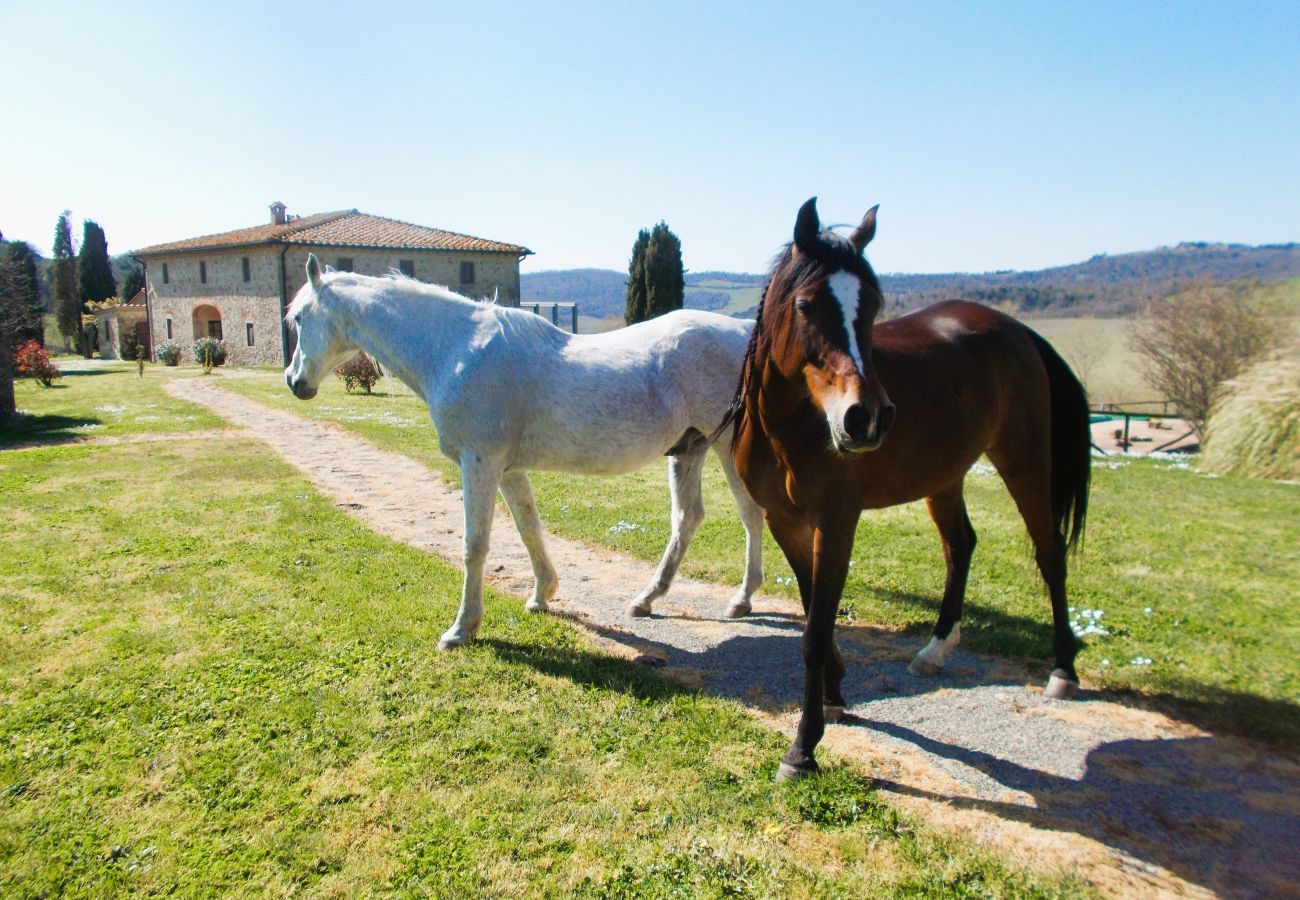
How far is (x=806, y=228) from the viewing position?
9.95 ft

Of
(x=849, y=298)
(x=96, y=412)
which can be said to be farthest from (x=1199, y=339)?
(x=96, y=412)

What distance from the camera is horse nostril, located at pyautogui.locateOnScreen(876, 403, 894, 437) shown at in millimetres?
2750

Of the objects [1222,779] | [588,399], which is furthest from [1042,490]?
[588,399]

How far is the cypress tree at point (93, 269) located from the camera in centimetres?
5831

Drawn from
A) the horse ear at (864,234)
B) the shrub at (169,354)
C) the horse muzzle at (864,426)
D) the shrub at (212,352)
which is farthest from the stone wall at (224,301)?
the horse muzzle at (864,426)

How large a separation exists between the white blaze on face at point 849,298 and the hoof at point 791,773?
1890 mm

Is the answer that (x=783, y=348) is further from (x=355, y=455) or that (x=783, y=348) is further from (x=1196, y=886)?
(x=355, y=455)

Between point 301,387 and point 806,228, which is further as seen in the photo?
point 301,387

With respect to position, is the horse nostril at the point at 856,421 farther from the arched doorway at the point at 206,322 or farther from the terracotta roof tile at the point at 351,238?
the arched doorway at the point at 206,322

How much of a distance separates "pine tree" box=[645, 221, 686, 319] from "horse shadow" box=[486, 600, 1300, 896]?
37.3 m

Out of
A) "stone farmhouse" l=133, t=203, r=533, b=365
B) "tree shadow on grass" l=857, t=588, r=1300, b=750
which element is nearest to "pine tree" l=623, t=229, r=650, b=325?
"stone farmhouse" l=133, t=203, r=533, b=365

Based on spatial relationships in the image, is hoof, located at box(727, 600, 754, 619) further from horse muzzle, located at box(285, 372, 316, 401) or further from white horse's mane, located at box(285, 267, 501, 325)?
horse muzzle, located at box(285, 372, 316, 401)

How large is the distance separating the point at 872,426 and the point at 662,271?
3974 centimetres

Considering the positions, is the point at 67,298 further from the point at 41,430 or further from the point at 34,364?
the point at 41,430
